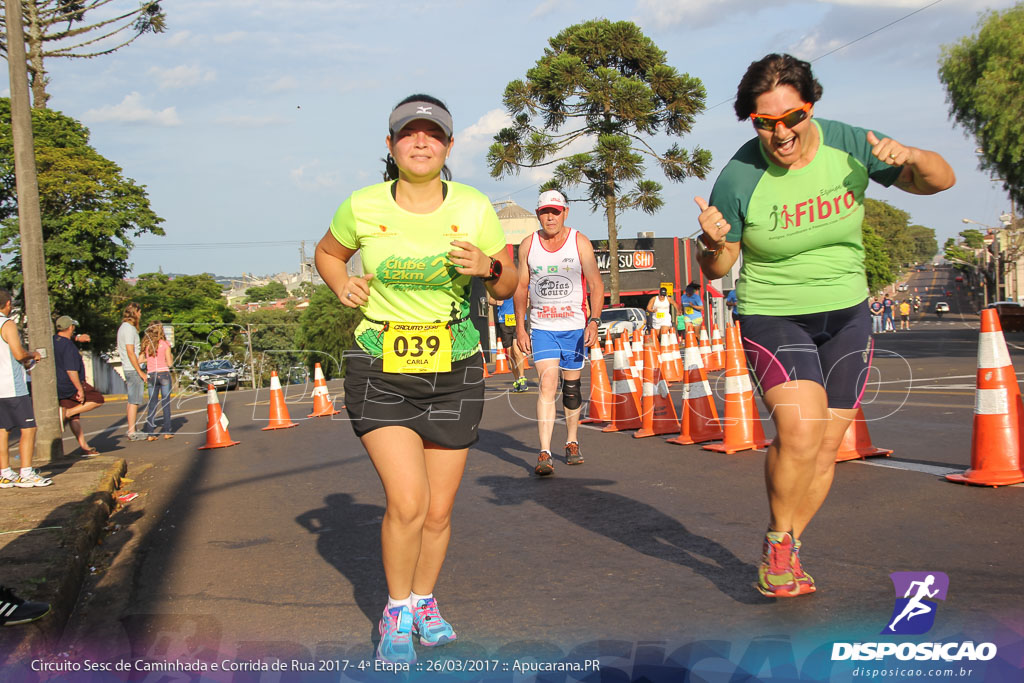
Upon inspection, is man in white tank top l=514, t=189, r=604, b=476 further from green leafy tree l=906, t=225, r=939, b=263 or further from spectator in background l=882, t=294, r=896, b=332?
green leafy tree l=906, t=225, r=939, b=263

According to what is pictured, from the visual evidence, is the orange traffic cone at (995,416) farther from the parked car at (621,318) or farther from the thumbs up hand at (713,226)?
the parked car at (621,318)

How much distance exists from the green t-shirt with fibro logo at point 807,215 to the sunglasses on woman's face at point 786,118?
0.60ft

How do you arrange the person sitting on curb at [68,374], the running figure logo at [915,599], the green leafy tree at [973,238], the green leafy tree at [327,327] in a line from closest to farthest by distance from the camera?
the running figure logo at [915,599]
the person sitting on curb at [68,374]
the green leafy tree at [327,327]
the green leafy tree at [973,238]

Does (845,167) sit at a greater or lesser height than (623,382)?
greater

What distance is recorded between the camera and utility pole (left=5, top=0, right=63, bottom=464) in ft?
32.7

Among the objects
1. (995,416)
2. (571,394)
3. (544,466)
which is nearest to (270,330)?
(571,394)

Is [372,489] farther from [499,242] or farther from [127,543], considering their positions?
[499,242]

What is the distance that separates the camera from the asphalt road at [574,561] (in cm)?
338

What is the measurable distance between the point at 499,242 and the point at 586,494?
10.1 ft

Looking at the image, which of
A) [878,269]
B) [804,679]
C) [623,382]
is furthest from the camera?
[878,269]

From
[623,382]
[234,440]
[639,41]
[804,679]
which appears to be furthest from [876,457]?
[639,41]

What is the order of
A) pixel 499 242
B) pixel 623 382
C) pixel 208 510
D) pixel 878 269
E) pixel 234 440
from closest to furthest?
pixel 499 242 < pixel 208 510 < pixel 623 382 < pixel 234 440 < pixel 878 269

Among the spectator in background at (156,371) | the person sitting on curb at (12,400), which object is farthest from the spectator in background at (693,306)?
the person sitting on curb at (12,400)

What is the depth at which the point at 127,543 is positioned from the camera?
5.91 m
